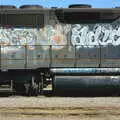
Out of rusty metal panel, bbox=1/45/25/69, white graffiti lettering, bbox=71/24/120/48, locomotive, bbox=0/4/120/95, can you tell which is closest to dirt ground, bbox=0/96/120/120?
locomotive, bbox=0/4/120/95

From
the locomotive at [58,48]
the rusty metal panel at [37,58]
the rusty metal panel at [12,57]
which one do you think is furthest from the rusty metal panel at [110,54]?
the rusty metal panel at [12,57]

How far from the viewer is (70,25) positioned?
21422 millimetres

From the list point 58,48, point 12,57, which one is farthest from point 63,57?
point 12,57

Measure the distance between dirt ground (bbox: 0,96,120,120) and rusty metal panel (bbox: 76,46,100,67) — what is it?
232 centimetres

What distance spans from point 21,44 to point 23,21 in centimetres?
108

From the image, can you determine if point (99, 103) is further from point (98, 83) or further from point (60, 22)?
point (60, 22)

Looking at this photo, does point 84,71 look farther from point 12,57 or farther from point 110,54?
point 12,57

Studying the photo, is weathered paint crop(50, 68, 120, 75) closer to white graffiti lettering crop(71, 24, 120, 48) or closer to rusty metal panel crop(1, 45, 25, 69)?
white graffiti lettering crop(71, 24, 120, 48)

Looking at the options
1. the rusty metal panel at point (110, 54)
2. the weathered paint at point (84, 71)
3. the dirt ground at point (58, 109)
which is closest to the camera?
the dirt ground at point (58, 109)

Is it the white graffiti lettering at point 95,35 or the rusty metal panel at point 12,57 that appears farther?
the white graffiti lettering at point 95,35

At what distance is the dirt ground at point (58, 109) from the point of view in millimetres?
13992

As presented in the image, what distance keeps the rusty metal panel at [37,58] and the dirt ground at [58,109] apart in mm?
2120

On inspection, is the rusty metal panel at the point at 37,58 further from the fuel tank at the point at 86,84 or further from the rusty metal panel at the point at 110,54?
the rusty metal panel at the point at 110,54

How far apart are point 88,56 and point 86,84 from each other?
54.1 inches
